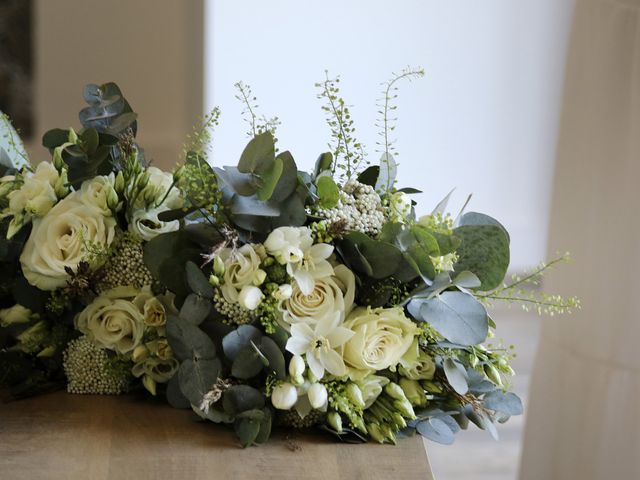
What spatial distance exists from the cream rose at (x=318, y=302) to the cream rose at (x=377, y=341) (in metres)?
0.02

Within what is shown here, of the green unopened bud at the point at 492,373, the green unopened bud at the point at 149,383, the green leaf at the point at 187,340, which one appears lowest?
the green unopened bud at the point at 149,383

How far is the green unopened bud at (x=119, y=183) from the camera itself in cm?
93

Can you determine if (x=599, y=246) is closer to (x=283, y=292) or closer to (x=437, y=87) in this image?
(x=283, y=292)

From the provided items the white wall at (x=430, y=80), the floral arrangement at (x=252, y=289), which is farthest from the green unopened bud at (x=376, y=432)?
the white wall at (x=430, y=80)

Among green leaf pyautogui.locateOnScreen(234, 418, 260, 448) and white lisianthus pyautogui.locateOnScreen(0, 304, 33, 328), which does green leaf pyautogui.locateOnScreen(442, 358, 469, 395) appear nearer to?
green leaf pyautogui.locateOnScreen(234, 418, 260, 448)

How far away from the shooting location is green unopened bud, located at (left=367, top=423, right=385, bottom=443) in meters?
0.87

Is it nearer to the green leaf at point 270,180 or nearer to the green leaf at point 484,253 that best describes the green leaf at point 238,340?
the green leaf at point 270,180

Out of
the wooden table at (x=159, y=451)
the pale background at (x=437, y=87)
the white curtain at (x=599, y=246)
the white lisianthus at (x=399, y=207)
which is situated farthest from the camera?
the pale background at (x=437, y=87)

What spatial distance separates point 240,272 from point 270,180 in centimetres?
9

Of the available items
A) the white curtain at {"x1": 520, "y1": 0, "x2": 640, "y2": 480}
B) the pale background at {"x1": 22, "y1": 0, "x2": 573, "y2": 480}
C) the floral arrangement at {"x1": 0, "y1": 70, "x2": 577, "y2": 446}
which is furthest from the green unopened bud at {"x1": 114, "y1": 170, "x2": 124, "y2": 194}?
the pale background at {"x1": 22, "y1": 0, "x2": 573, "y2": 480}

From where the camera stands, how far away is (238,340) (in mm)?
857

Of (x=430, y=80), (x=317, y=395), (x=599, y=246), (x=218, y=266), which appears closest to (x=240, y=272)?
(x=218, y=266)

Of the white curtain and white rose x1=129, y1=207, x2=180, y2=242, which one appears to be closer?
white rose x1=129, y1=207, x2=180, y2=242

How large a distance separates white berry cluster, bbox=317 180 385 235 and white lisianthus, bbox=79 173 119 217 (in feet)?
0.70
